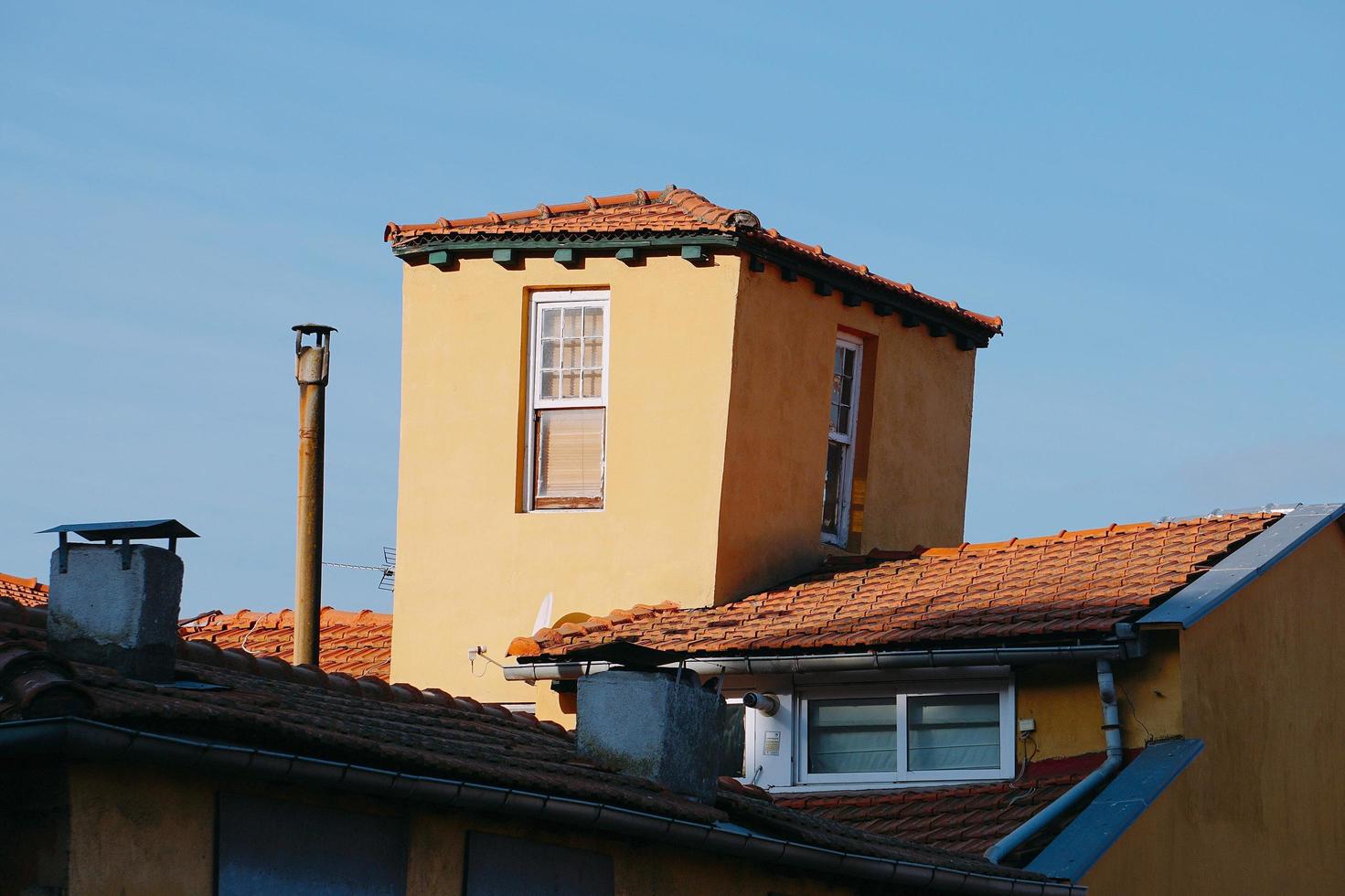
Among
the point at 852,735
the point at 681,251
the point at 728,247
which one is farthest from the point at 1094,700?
the point at 681,251

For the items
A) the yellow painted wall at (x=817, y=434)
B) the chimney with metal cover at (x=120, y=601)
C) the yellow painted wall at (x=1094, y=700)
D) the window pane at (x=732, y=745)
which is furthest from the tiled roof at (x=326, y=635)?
the chimney with metal cover at (x=120, y=601)

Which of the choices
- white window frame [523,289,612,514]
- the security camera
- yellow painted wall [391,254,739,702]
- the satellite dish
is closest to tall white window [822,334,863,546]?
yellow painted wall [391,254,739,702]

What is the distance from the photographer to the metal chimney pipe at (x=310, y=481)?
18.1 meters

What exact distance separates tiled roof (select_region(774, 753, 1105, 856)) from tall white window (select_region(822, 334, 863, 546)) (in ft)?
13.9

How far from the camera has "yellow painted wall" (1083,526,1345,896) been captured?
45.2 feet

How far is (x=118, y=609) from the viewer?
909cm

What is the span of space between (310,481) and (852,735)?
5600 millimetres

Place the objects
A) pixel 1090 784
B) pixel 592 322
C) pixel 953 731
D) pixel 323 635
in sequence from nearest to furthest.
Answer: pixel 1090 784 → pixel 953 731 → pixel 592 322 → pixel 323 635

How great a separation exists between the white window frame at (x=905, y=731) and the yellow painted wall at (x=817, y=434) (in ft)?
7.03

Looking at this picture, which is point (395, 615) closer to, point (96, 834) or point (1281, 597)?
point (1281, 597)

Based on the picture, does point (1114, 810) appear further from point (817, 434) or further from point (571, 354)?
point (571, 354)

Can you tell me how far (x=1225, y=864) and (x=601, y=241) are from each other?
740 cm

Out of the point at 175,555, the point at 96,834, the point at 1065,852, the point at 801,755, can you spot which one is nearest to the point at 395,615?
the point at 801,755

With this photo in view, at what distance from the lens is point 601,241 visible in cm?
1794
